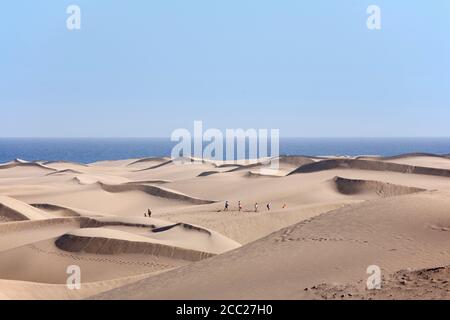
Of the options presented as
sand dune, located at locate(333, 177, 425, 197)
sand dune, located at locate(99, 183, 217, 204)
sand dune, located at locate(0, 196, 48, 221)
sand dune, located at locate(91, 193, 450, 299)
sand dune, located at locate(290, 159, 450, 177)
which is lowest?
sand dune, located at locate(99, 183, 217, 204)

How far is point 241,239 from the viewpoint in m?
23.6

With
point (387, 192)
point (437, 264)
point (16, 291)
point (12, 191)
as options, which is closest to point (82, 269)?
point (16, 291)

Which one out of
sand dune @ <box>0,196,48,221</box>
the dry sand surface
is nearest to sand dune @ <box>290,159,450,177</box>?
the dry sand surface

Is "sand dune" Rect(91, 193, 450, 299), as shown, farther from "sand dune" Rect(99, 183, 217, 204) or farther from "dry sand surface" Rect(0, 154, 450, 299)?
"sand dune" Rect(99, 183, 217, 204)

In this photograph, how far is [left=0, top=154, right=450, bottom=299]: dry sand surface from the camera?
1005cm

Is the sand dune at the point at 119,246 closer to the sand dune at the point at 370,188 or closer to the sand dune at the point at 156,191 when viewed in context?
the sand dune at the point at 370,188

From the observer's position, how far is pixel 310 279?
9.84 m

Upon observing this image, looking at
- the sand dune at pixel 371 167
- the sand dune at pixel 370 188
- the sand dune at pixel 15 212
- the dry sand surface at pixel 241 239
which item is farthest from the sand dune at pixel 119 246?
the sand dune at pixel 371 167

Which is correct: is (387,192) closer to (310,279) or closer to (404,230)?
(404,230)

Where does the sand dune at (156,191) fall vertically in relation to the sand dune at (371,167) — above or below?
below

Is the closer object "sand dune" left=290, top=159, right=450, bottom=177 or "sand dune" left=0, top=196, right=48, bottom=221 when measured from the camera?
"sand dune" left=0, top=196, right=48, bottom=221

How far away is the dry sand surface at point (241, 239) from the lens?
10.0 metres

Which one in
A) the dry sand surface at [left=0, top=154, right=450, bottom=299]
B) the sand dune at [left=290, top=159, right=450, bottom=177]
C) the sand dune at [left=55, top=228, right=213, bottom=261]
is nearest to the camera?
the dry sand surface at [left=0, top=154, right=450, bottom=299]

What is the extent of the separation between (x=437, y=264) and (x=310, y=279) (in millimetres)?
2291
